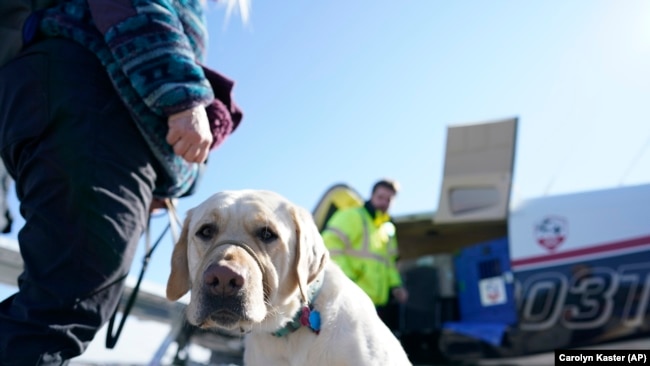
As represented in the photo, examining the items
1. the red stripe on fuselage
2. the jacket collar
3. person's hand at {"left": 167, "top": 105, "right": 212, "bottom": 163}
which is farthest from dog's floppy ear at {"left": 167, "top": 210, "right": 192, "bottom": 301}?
the red stripe on fuselage

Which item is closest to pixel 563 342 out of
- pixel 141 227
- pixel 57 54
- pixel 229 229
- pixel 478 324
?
pixel 478 324

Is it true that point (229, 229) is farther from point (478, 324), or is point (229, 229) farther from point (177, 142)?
point (478, 324)

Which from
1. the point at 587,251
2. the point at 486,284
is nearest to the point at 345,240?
the point at 486,284

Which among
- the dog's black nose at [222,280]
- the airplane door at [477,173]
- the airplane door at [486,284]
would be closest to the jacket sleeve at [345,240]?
the airplane door at [477,173]

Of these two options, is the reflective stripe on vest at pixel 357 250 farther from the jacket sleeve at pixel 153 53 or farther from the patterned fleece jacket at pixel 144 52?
the jacket sleeve at pixel 153 53

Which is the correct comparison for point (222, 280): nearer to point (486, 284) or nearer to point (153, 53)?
point (153, 53)

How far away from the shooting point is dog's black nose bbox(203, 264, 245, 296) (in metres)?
1.65

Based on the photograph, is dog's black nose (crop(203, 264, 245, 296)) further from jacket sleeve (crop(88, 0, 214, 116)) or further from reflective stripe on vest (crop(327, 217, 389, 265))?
reflective stripe on vest (crop(327, 217, 389, 265))

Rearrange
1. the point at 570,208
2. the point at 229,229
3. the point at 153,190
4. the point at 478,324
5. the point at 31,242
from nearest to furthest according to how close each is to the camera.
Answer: the point at 31,242 < the point at 153,190 < the point at 229,229 < the point at 570,208 < the point at 478,324

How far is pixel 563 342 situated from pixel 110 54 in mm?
4875

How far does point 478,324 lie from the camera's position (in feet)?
19.6

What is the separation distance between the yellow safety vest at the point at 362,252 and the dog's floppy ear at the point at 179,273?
2.75m

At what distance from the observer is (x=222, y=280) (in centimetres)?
166

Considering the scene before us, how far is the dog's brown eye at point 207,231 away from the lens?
2.00 meters
